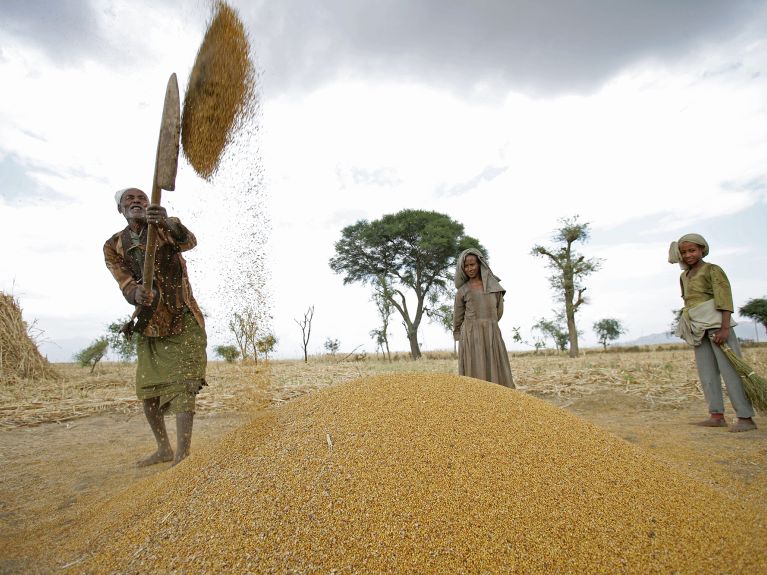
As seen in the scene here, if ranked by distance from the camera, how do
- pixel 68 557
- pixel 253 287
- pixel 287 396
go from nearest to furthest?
pixel 68 557 → pixel 253 287 → pixel 287 396

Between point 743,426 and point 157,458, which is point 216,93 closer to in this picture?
point 157,458

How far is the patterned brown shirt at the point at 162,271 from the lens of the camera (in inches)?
113

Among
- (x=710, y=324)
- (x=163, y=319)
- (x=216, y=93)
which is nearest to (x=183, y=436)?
(x=163, y=319)

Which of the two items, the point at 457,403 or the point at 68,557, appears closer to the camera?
the point at 68,557

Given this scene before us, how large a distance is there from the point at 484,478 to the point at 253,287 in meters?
1.91

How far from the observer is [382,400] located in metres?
2.14

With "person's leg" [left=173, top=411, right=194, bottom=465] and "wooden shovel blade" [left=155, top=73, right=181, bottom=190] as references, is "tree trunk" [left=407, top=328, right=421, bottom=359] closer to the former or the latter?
"person's leg" [left=173, top=411, right=194, bottom=465]

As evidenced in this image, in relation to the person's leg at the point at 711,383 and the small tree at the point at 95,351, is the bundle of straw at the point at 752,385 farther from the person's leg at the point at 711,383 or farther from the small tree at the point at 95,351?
the small tree at the point at 95,351

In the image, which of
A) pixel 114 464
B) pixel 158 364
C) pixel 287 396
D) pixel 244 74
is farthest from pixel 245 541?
pixel 287 396

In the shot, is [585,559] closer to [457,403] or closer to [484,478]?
[484,478]

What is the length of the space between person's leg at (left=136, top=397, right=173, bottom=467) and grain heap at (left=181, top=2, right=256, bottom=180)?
1604 mm

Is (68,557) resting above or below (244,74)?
below

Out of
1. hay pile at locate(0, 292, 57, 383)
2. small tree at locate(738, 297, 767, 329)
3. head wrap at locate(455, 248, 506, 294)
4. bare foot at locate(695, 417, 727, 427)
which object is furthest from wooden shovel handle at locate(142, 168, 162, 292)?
small tree at locate(738, 297, 767, 329)

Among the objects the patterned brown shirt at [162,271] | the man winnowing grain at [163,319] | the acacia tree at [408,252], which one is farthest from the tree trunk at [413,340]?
the patterned brown shirt at [162,271]
